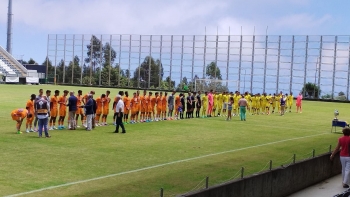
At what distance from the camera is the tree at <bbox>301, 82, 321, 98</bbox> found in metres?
74.2

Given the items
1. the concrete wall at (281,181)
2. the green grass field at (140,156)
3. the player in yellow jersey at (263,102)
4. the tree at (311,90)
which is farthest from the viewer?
the tree at (311,90)

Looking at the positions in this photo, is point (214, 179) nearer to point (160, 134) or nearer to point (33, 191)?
point (33, 191)

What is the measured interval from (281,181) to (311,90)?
62.7m

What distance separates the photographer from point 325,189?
52.6ft

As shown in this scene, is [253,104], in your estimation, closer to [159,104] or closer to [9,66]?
[159,104]

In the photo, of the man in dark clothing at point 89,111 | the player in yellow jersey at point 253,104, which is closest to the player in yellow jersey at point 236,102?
the player in yellow jersey at point 253,104

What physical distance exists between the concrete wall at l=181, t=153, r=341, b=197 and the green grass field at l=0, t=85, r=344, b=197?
1.16 m

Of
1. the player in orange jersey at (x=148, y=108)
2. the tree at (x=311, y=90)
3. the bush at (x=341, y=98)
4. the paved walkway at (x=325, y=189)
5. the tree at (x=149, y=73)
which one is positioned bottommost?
the paved walkway at (x=325, y=189)

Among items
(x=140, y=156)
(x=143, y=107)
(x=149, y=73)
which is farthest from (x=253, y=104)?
(x=149, y=73)

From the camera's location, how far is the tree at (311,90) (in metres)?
74.2

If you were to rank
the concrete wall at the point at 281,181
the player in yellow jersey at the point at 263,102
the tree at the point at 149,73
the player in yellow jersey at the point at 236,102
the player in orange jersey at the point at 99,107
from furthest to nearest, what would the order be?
1. the tree at the point at 149,73
2. the player in yellow jersey at the point at 263,102
3. the player in yellow jersey at the point at 236,102
4. the player in orange jersey at the point at 99,107
5. the concrete wall at the point at 281,181

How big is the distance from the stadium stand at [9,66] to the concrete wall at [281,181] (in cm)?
7625

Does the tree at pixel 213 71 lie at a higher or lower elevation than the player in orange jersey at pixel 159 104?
higher

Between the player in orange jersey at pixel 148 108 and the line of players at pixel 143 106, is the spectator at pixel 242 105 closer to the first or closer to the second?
the line of players at pixel 143 106
